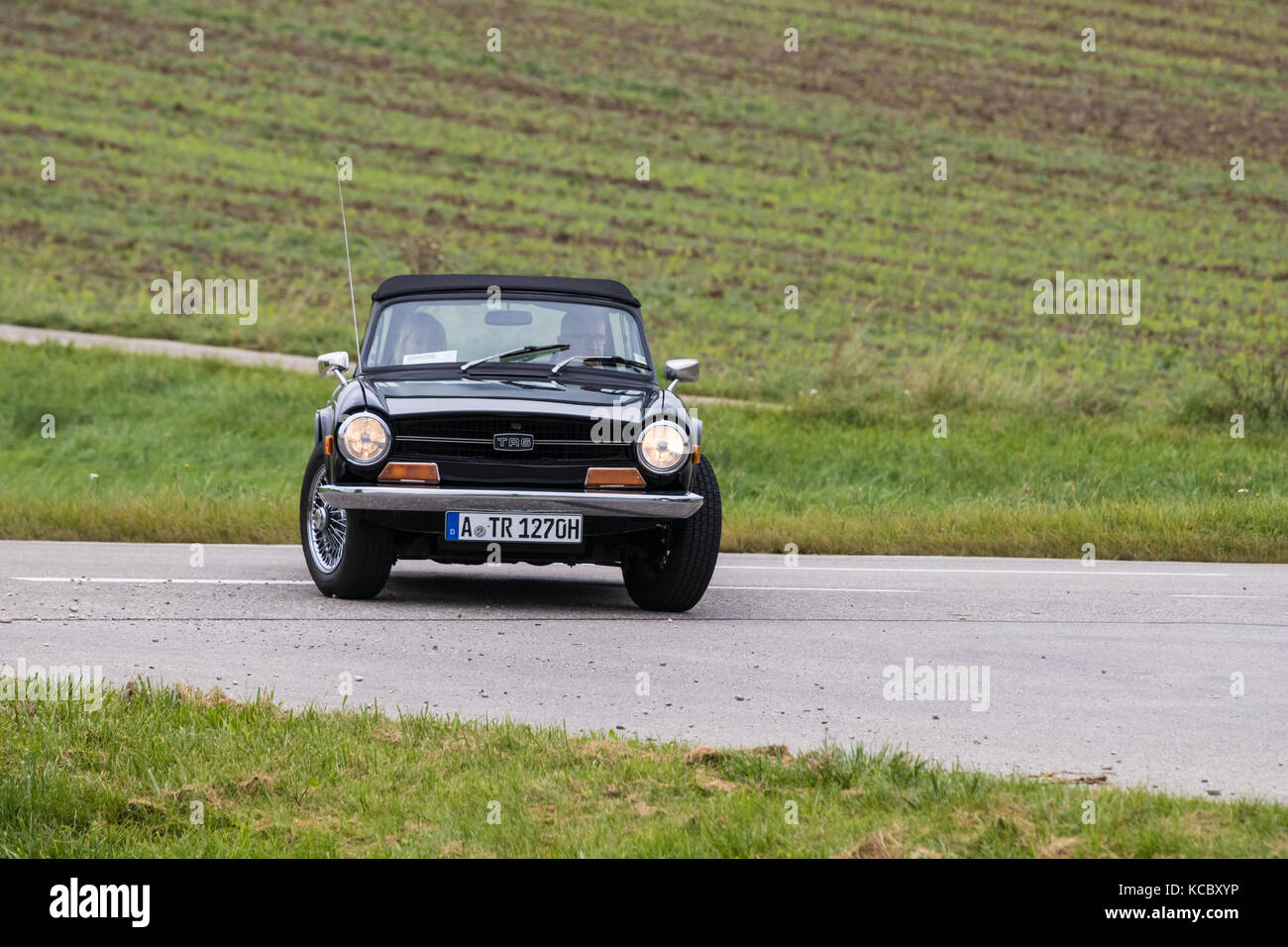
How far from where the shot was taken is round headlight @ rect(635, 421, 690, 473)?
8.73 m

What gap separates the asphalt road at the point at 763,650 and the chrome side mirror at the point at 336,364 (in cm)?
126

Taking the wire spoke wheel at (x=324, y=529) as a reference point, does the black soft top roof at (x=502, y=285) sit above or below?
above

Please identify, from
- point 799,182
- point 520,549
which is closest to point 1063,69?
point 799,182

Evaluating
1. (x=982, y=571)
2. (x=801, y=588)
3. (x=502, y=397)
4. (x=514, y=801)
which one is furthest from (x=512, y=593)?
(x=514, y=801)

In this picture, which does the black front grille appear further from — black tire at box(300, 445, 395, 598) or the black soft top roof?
the black soft top roof

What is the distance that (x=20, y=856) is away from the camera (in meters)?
4.25

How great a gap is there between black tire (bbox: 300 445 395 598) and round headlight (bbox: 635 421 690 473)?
4.56 feet

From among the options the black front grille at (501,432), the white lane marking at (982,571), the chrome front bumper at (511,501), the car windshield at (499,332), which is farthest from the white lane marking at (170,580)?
the white lane marking at (982,571)

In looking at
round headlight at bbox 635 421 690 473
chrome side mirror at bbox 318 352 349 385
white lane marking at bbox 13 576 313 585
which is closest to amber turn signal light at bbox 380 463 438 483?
round headlight at bbox 635 421 690 473

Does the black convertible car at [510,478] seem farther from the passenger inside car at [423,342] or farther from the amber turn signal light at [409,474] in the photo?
the passenger inside car at [423,342]

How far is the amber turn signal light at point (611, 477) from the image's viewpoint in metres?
8.71

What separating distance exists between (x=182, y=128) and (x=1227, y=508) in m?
33.7
